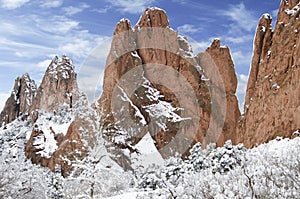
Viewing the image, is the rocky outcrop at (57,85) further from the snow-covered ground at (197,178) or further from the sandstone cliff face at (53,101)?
the snow-covered ground at (197,178)

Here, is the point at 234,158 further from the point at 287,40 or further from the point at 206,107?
the point at 206,107

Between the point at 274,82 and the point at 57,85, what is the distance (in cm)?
8023

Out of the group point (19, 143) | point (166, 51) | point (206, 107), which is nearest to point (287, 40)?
point (206, 107)

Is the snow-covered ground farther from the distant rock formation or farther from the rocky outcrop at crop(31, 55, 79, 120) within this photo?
the rocky outcrop at crop(31, 55, 79, 120)

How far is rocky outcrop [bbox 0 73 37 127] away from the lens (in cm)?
12456

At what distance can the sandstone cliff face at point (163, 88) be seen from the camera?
189 feet

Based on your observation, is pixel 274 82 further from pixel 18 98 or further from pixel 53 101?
pixel 18 98

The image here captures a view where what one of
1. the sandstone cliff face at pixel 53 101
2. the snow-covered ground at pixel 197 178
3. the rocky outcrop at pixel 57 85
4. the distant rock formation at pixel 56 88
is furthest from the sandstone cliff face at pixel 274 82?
the rocky outcrop at pixel 57 85

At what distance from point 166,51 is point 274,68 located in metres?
29.8

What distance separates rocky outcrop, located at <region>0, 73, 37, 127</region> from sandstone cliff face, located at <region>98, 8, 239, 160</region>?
70462 mm

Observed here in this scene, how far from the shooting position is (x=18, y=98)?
12812cm

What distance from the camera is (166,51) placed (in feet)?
206

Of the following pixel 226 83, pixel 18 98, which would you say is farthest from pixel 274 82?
pixel 18 98

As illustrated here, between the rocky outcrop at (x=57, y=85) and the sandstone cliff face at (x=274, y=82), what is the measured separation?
69274 millimetres
